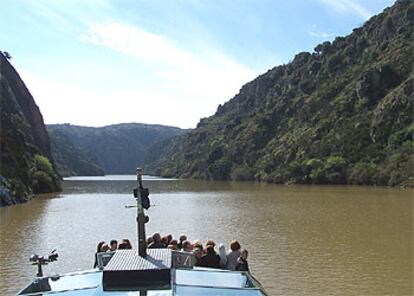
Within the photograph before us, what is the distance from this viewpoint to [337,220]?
42.6 metres

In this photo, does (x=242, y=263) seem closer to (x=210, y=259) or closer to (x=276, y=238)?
(x=210, y=259)

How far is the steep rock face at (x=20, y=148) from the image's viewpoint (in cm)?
6706

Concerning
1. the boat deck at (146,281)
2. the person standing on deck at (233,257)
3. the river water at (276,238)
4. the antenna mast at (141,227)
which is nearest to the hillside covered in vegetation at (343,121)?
the river water at (276,238)

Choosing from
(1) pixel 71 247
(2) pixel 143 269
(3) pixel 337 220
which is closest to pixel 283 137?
(3) pixel 337 220

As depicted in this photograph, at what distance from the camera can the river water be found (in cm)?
2136

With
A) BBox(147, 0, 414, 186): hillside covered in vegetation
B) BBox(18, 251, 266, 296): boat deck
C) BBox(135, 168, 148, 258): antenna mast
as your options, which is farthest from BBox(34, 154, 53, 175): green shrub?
BBox(135, 168, 148, 258): antenna mast

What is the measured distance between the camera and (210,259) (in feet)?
46.1

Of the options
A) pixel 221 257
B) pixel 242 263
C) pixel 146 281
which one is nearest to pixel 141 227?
pixel 146 281

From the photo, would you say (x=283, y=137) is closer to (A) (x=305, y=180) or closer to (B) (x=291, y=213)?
(A) (x=305, y=180)

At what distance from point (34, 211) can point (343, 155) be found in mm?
85032

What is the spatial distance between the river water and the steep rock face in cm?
913

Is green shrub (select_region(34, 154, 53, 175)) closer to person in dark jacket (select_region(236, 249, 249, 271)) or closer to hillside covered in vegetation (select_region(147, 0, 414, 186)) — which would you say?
hillside covered in vegetation (select_region(147, 0, 414, 186))

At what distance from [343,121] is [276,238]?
10873cm

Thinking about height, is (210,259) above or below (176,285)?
below
